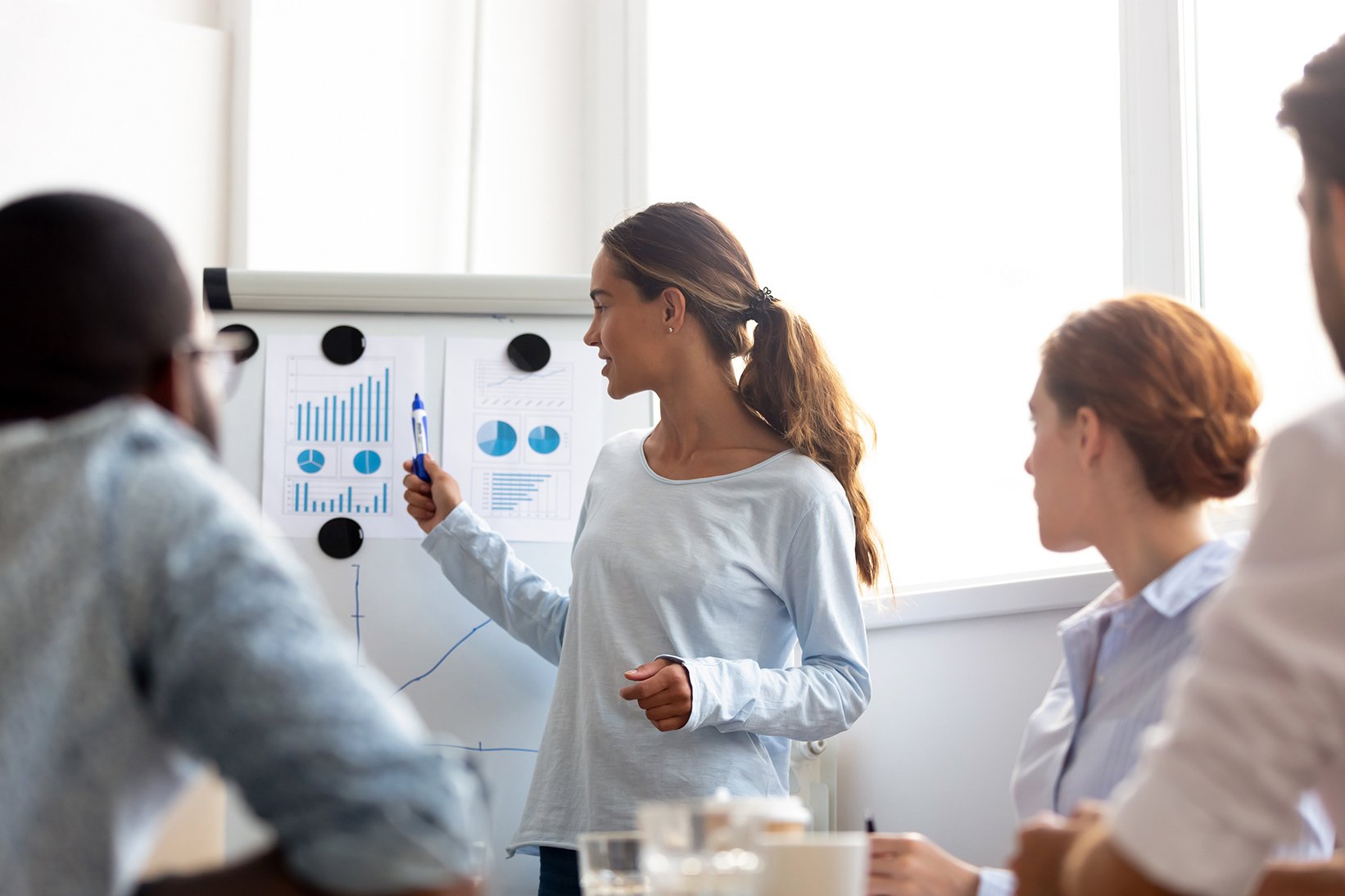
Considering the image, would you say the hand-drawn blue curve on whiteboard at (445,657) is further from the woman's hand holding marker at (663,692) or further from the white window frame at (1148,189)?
the white window frame at (1148,189)

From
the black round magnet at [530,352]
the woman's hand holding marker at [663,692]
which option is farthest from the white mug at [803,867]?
the black round magnet at [530,352]

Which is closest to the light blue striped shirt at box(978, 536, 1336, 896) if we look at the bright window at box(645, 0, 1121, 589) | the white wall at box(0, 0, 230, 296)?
the bright window at box(645, 0, 1121, 589)

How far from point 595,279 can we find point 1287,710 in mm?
1476

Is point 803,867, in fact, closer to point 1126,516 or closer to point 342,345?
point 1126,516

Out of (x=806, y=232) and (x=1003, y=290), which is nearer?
(x=1003, y=290)

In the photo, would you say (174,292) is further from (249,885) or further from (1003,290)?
(1003,290)

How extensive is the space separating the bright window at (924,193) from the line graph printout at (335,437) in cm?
69

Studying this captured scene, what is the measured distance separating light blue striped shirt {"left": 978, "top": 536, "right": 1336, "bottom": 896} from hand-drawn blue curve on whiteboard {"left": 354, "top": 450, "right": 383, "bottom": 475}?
1195 mm

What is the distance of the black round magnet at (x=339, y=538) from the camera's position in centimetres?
212

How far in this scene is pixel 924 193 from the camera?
8.57 feet

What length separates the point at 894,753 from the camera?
2342mm

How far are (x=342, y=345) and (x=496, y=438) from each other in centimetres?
30

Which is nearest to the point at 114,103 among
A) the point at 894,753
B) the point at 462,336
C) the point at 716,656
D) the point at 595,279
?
the point at 462,336


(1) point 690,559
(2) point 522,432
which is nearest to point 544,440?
(2) point 522,432
